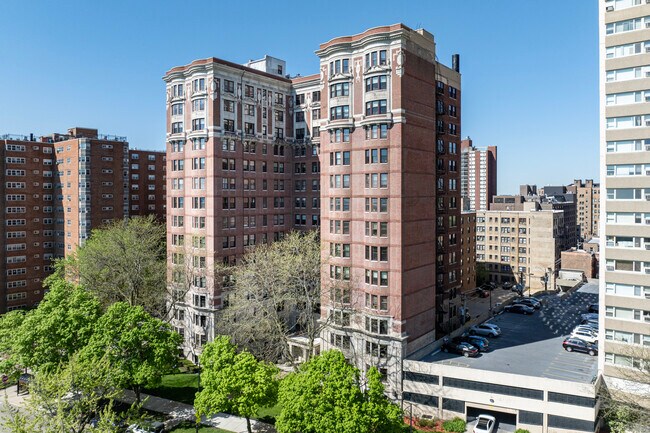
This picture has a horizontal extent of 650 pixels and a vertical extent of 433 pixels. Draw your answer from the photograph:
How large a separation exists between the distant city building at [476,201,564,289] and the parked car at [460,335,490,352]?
62.8 m

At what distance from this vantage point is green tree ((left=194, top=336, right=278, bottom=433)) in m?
40.3

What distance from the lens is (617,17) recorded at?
4512 cm

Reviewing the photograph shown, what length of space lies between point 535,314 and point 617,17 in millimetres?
44525

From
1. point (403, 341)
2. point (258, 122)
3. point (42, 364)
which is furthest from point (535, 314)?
point (42, 364)

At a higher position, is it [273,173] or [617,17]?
[617,17]

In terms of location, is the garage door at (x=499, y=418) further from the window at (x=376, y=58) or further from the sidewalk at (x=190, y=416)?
the window at (x=376, y=58)

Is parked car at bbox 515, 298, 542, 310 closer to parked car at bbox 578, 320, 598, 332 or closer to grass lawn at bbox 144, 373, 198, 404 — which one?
parked car at bbox 578, 320, 598, 332

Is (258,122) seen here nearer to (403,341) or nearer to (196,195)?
(196,195)

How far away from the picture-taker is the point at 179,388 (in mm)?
56281

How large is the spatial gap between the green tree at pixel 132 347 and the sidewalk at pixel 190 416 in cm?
298

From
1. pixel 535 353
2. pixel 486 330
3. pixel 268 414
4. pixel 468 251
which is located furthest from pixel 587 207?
pixel 268 414

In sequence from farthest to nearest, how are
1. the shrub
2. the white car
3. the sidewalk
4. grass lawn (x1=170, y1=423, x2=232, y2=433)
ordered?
the sidewalk → grass lawn (x1=170, y1=423, x2=232, y2=433) → the shrub → the white car

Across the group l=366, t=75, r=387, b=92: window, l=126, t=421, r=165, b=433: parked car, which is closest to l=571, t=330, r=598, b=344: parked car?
l=366, t=75, r=387, b=92: window

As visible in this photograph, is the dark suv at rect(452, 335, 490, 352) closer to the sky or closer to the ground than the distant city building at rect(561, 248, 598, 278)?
closer to the ground
